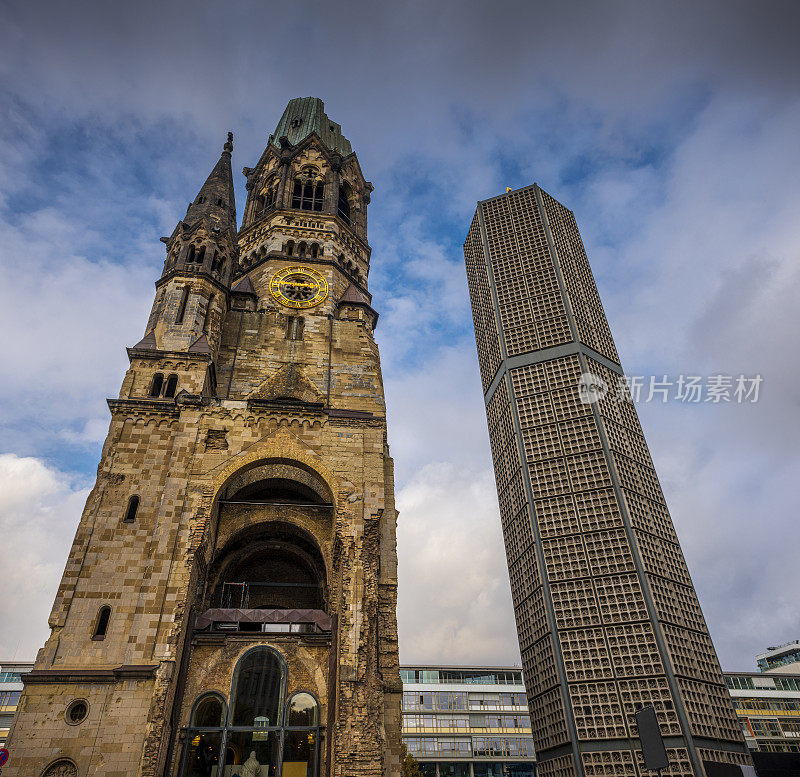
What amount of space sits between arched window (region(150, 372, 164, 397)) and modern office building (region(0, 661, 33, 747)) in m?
56.6

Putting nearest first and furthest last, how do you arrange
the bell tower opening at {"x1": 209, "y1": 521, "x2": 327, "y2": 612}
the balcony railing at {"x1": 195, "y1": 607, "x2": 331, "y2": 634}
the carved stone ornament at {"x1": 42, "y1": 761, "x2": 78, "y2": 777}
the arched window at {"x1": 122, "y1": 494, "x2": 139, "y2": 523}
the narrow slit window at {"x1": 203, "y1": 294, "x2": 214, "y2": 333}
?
the carved stone ornament at {"x1": 42, "y1": 761, "x2": 78, "y2": 777} < the balcony railing at {"x1": 195, "y1": 607, "x2": 331, "y2": 634} < the arched window at {"x1": 122, "y1": 494, "x2": 139, "y2": 523} < the bell tower opening at {"x1": 209, "y1": 521, "x2": 327, "y2": 612} < the narrow slit window at {"x1": 203, "y1": 294, "x2": 214, "y2": 333}

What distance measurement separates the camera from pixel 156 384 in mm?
33031

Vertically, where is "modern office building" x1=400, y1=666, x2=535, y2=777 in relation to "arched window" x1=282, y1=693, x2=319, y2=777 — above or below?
above

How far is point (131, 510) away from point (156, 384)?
765cm

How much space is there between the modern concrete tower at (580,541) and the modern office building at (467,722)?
103ft

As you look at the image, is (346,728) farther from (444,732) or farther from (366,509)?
(444,732)

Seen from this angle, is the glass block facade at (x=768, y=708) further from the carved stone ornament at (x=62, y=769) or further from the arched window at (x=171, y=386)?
the carved stone ornament at (x=62, y=769)

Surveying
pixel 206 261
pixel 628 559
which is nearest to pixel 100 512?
pixel 206 261

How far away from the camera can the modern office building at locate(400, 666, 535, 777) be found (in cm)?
6919

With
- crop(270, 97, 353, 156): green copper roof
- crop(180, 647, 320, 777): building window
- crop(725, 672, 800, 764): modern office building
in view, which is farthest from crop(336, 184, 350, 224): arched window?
crop(725, 672, 800, 764): modern office building

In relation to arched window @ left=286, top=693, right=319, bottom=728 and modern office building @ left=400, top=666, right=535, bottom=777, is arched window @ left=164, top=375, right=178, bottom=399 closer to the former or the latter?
arched window @ left=286, top=693, right=319, bottom=728

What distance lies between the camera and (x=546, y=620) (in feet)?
136

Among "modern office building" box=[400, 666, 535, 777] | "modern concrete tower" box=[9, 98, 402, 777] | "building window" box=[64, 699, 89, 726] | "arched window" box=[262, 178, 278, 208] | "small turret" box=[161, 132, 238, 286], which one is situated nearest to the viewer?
"building window" box=[64, 699, 89, 726]

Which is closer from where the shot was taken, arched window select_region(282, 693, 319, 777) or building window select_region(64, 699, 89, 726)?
building window select_region(64, 699, 89, 726)
